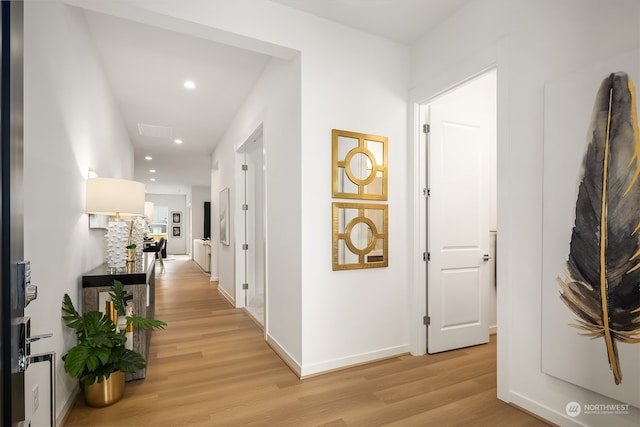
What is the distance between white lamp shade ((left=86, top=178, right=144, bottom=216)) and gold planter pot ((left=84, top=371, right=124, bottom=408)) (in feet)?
3.95

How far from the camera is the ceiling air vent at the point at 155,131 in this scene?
5.41 meters

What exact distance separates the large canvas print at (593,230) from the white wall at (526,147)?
87 millimetres

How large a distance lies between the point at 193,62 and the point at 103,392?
301 centimetres

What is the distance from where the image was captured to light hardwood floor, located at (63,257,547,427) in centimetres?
201

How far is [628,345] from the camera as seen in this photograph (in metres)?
1.59

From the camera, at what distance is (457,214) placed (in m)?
3.14

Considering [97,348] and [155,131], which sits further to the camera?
[155,131]

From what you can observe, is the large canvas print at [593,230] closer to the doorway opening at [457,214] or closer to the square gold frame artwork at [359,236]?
the doorway opening at [457,214]

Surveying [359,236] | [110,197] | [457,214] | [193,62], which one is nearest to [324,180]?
[359,236]

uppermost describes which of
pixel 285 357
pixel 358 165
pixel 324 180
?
pixel 358 165

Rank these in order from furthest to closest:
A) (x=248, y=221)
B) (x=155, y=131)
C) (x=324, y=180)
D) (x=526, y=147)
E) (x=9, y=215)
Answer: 1. (x=155, y=131)
2. (x=248, y=221)
3. (x=324, y=180)
4. (x=526, y=147)
5. (x=9, y=215)

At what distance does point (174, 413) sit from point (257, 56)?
3103mm

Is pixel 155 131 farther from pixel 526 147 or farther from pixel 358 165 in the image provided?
pixel 526 147

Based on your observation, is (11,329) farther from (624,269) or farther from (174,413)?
(624,269)
